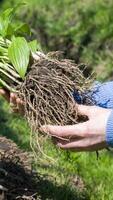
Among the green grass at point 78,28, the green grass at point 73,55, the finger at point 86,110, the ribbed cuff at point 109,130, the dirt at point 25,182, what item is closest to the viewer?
the ribbed cuff at point 109,130

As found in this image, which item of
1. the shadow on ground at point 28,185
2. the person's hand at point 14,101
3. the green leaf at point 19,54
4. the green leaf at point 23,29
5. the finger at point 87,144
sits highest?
the green leaf at point 23,29

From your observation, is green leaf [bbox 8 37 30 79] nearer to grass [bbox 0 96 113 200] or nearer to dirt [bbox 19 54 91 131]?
dirt [bbox 19 54 91 131]

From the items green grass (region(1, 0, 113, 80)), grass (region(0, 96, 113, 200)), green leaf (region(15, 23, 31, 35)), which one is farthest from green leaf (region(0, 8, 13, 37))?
green grass (region(1, 0, 113, 80))

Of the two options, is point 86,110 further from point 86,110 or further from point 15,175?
point 15,175

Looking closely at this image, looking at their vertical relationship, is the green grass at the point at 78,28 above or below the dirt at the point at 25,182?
above

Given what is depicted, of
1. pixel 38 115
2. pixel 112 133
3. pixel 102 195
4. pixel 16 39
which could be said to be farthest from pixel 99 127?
pixel 102 195

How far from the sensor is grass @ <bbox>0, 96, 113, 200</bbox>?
3.76 metres

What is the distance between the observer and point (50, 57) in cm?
Answer: 328

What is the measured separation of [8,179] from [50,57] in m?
0.76

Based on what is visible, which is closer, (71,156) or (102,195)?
(102,195)

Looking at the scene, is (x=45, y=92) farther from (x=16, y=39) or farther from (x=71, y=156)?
(x=71, y=156)

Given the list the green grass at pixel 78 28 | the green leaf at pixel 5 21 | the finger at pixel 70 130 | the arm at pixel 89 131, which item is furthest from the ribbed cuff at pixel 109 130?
the green grass at pixel 78 28

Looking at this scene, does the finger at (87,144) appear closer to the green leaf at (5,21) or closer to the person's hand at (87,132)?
the person's hand at (87,132)

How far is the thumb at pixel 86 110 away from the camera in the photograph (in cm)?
299
